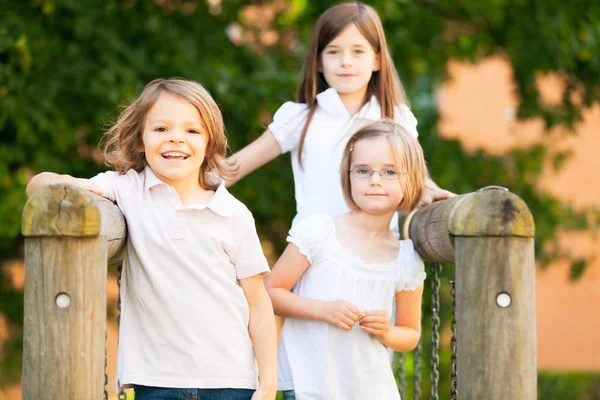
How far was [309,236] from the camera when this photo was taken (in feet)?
9.75

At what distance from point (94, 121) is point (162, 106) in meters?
3.48

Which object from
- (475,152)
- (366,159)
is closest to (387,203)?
(366,159)

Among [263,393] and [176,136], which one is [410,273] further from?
[176,136]

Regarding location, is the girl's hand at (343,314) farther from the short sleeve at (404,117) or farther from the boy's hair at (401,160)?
the short sleeve at (404,117)

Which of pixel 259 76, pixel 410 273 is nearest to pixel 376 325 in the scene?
pixel 410 273

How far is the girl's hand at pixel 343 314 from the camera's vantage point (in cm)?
281

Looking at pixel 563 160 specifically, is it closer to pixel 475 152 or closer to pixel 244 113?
pixel 475 152

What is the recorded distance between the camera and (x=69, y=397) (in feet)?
6.90

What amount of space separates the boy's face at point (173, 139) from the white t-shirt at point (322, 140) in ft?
2.82

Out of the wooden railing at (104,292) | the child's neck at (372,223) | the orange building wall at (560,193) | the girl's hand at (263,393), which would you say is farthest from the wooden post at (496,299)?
the orange building wall at (560,193)

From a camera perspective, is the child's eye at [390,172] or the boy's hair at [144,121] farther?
the child's eye at [390,172]

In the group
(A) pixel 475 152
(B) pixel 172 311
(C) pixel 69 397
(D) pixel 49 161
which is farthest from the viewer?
(A) pixel 475 152

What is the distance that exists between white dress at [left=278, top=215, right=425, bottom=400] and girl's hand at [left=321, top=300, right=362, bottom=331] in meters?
0.06

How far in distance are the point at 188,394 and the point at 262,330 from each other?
0.90 feet
